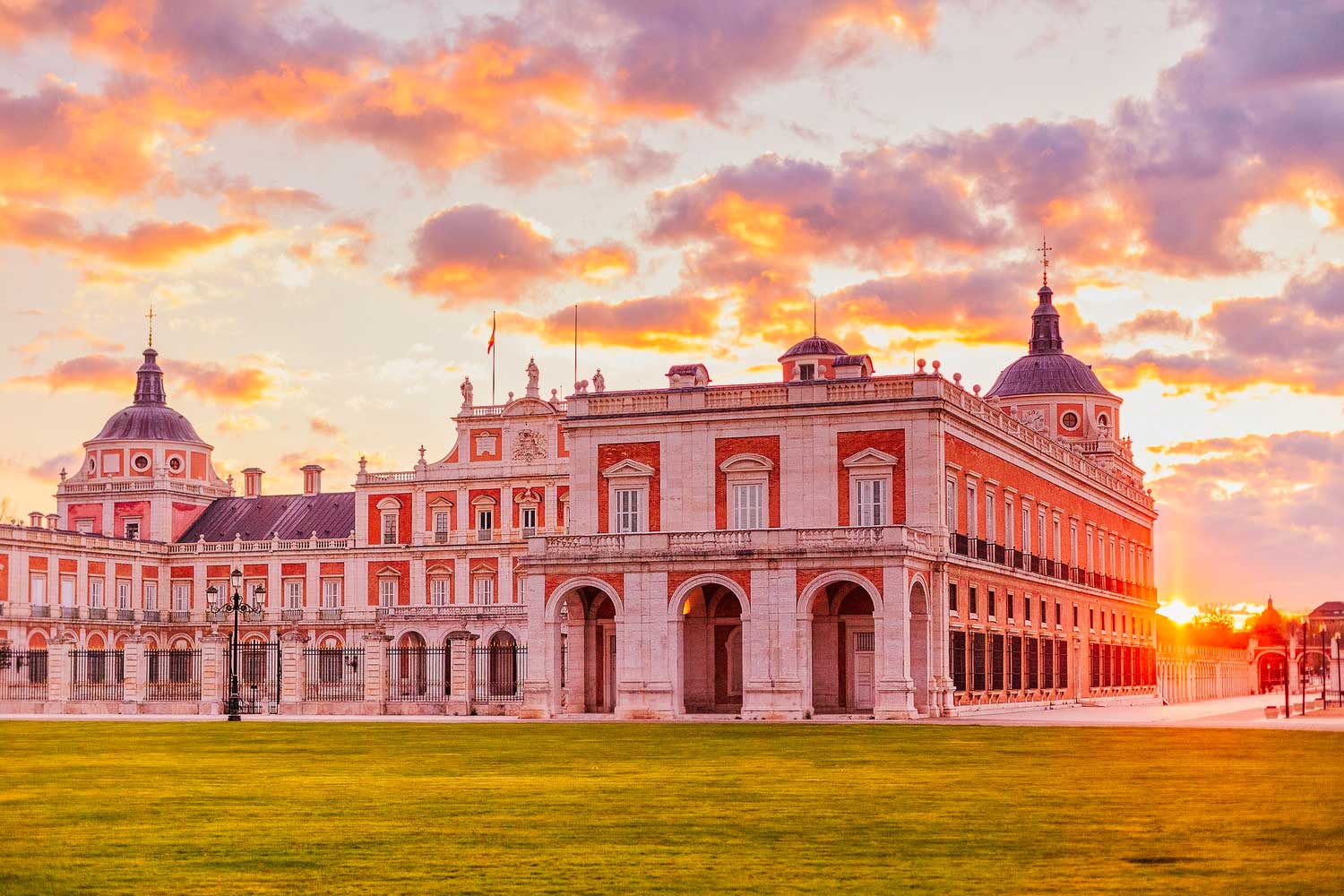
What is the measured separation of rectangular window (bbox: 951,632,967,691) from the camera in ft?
186

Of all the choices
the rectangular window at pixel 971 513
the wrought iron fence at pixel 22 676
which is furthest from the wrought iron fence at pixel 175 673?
the rectangular window at pixel 971 513

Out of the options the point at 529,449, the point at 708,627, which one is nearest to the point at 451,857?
the point at 708,627

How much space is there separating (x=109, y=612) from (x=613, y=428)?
5048cm

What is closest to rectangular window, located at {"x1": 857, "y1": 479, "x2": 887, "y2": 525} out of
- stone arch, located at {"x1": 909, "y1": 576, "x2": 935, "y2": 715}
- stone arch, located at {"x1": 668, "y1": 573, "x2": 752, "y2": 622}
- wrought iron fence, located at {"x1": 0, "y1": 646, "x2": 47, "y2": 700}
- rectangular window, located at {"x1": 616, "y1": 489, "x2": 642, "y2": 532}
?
stone arch, located at {"x1": 909, "y1": 576, "x2": 935, "y2": 715}

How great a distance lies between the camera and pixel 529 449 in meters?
91.8

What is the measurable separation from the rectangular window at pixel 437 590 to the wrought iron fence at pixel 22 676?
18882 mm

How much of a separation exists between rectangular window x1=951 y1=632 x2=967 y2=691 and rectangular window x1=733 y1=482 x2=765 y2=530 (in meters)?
6.96

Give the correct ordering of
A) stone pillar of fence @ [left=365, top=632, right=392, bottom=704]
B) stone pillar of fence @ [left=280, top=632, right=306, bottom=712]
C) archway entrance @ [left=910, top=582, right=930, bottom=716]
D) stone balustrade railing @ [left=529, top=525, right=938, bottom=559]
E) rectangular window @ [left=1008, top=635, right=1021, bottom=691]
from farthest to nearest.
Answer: stone pillar of fence @ [left=280, top=632, right=306, bottom=712] < rectangular window @ [left=1008, top=635, right=1021, bottom=691] < stone pillar of fence @ [left=365, top=632, right=392, bottom=704] < archway entrance @ [left=910, top=582, right=930, bottom=716] < stone balustrade railing @ [left=529, top=525, right=938, bottom=559]

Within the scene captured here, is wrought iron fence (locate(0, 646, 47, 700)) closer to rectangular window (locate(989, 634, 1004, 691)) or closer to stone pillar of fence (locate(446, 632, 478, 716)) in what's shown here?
stone pillar of fence (locate(446, 632, 478, 716))

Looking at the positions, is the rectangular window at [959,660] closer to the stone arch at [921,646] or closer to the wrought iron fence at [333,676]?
the stone arch at [921,646]

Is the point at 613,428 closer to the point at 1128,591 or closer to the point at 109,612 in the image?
the point at 1128,591

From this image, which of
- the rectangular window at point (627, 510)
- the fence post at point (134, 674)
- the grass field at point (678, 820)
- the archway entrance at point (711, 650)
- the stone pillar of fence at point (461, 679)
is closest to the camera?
the grass field at point (678, 820)

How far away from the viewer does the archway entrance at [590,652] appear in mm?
57312

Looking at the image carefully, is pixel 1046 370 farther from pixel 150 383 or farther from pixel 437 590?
pixel 150 383
